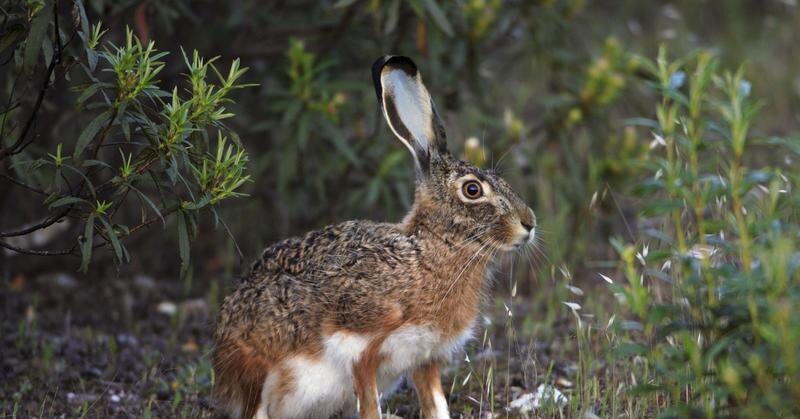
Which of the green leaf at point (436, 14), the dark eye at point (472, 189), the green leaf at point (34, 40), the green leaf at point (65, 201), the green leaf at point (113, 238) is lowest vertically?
the dark eye at point (472, 189)

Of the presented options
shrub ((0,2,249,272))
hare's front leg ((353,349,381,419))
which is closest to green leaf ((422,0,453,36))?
shrub ((0,2,249,272))

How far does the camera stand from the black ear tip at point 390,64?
5582mm

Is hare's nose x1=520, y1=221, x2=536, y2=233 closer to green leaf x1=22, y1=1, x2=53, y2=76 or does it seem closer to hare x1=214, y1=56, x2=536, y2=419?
hare x1=214, y1=56, x2=536, y2=419

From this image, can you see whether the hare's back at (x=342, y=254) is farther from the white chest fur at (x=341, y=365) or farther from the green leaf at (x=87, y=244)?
the green leaf at (x=87, y=244)

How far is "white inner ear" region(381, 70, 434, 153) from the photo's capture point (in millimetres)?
5707

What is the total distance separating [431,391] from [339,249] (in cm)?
86

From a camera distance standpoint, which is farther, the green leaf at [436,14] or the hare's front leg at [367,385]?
the green leaf at [436,14]

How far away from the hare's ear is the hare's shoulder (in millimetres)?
443

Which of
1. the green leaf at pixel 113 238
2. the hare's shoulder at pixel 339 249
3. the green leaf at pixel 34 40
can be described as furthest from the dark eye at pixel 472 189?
the green leaf at pixel 34 40

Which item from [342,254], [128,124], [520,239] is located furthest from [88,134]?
[520,239]

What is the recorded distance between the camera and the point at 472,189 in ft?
18.2

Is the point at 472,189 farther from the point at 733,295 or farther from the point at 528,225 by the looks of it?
the point at 733,295

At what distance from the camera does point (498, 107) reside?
9680 mm

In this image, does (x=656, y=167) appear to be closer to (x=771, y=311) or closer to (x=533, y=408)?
(x=771, y=311)
